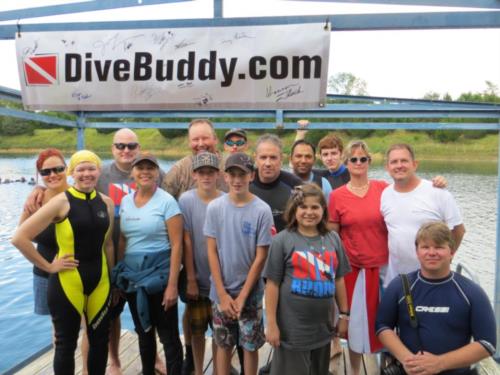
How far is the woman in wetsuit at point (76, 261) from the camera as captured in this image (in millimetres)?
2521

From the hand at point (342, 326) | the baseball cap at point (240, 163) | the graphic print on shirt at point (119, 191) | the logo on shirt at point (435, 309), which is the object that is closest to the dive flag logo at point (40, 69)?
the graphic print on shirt at point (119, 191)

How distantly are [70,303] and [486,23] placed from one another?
9.84ft

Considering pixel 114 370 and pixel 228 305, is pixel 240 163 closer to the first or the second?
pixel 228 305

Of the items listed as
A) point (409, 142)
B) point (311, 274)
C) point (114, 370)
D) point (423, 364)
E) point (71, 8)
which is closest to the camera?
point (423, 364)

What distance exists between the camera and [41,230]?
248cm

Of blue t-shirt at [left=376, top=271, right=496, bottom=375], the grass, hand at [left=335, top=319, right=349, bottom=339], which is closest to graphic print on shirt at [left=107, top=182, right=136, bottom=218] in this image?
hand at [left=335, top=319, right=349, bottom=339]

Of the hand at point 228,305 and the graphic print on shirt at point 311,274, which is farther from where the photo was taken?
the hand at point 228,305

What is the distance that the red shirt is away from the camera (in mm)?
2832

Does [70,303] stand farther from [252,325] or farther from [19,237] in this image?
[252,325]

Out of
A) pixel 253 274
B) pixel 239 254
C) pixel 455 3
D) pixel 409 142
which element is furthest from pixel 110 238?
pixel 409 142

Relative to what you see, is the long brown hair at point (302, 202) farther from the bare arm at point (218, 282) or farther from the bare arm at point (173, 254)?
the bare arm at point (173, 254)
